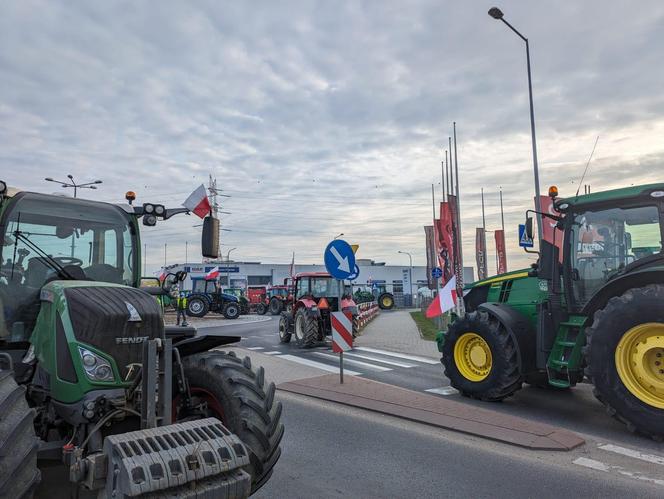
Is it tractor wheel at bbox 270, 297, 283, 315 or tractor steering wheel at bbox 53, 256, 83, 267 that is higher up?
tractor steering wheel at bbox 53, 256, 83, 267

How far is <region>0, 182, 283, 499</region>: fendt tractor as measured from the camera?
2768 mm

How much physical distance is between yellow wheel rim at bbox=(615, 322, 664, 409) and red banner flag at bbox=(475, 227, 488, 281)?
66.4 feet

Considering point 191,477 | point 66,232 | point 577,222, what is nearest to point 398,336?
point 577,222

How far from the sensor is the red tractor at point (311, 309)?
50.6 ft

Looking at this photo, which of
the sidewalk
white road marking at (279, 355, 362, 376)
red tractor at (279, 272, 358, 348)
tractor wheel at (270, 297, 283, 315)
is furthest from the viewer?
tractor wheel at (270, 297, 283, 315)

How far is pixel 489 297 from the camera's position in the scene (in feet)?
29.3

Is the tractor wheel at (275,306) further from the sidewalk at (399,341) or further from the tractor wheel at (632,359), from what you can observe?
the tractor wheel at (632,359)

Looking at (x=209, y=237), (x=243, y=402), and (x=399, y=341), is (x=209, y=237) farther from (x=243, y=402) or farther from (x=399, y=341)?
(x=399, y=341)

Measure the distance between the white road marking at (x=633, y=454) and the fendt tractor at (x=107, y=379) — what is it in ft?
12.4

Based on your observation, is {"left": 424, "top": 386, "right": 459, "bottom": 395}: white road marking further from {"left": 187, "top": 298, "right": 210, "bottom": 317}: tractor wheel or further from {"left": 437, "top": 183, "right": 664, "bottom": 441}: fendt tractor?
{"left": 187, "top": 298, "right": 210, "bottom": 317}: tractor wheel

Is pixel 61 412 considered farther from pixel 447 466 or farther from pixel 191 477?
pixel 447 466

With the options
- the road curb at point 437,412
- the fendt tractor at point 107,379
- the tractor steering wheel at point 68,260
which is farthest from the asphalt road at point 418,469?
the tractor steering wheel at point 68,260

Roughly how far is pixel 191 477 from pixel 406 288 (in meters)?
79.9

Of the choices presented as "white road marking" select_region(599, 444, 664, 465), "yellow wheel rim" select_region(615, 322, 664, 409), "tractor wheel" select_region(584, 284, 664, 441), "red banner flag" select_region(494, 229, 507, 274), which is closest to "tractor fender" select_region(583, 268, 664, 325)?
"tractor wheel" select_region(584, 284, 664, 441)
